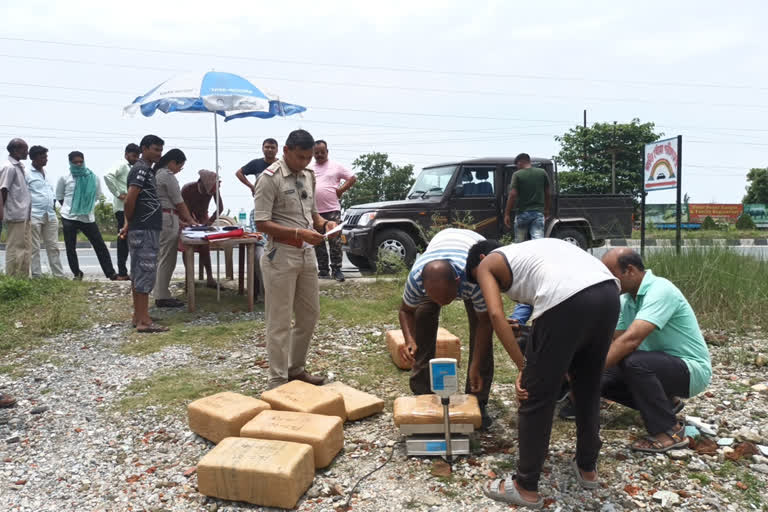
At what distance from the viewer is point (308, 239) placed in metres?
4.10

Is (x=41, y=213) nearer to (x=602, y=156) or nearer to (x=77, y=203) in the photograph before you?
(x=77, y=203)

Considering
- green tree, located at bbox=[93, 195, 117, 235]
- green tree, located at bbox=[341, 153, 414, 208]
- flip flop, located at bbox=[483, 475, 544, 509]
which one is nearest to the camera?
flip flop, located at bbox=[483, 475, 544, 509]

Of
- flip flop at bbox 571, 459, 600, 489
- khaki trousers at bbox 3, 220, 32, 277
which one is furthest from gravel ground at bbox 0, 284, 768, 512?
khaki trousers at bbox 3, 220, 32, 277

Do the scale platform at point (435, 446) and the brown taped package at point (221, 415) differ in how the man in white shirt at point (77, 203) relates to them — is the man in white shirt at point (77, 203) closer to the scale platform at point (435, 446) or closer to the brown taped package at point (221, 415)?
→ the brown taped package at point (221, 415)

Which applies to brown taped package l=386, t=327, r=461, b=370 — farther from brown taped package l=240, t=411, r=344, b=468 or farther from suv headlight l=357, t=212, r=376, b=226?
suv headlight l=357, t=212, r=376, b=226

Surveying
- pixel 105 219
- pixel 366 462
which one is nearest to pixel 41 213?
pixel 366 462

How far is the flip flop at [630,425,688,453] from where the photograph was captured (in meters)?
3.34

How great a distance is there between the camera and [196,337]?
19.0 feet

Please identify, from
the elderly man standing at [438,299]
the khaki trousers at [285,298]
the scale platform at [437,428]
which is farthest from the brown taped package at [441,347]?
the scale platform at [437,428]

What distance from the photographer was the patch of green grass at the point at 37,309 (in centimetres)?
590

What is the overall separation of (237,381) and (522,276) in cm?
275

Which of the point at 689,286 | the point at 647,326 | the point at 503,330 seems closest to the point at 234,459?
the point at 503,330

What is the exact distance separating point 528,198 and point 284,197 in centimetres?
502

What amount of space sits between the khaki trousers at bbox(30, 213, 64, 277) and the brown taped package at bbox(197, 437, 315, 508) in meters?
6.30
